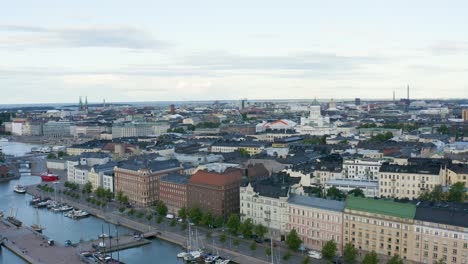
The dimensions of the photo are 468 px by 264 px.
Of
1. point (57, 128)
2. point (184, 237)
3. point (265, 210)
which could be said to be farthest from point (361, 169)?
point (57, 128)

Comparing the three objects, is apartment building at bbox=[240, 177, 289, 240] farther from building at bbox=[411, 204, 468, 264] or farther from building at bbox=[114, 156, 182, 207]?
building at bbox=[114, 156, 182, 207]

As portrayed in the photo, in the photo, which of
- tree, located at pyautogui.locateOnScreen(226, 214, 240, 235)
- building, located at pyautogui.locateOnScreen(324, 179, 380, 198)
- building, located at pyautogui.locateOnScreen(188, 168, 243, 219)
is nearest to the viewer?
tree, located at pyautogui.locateOnScreen(226, 214, 240, 235)

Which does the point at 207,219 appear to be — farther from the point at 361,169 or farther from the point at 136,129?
the point at 136,129

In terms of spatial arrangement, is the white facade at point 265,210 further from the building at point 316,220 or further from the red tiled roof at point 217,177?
the red tiled roof at point 217,177

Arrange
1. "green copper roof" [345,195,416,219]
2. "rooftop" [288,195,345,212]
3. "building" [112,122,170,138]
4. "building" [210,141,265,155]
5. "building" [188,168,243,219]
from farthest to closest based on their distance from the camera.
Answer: "building" [112,122,170,138] < "building" [210,141,265,155] < "building" [188,168,243,219] < "rooftop" [288,195,345,212] < "green copper roof" [345,195,416,219]

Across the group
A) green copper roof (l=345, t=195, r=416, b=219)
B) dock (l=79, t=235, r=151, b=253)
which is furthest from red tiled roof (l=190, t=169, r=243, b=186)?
green copper roof (l=345, t=195, r=416, b=219)

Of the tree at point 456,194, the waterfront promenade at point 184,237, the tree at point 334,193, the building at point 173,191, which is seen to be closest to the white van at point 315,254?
the waterfront promenade at point 184,237
